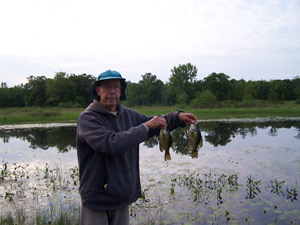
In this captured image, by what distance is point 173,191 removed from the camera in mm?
7508

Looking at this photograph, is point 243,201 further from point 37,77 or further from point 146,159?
point 37,77

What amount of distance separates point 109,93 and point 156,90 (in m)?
75.4

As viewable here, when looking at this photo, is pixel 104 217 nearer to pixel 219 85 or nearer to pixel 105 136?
pixel 105 136

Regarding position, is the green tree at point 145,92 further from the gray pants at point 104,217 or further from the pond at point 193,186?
the gray pants at point 104,217

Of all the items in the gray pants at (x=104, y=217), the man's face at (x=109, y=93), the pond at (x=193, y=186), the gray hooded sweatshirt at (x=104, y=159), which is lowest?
the pond at (x=193, y=186)

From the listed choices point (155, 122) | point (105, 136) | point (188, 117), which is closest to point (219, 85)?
point (188, 117)

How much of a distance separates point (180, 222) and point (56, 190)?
3738mm

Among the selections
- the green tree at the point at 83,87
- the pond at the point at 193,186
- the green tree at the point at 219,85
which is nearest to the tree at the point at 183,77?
the green tree at the point at 219,85

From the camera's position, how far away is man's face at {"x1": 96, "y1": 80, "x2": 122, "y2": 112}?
3.27 m

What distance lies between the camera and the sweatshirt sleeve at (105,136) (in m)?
2.91

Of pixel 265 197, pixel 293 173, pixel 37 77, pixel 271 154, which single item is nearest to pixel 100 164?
pixel 265 197

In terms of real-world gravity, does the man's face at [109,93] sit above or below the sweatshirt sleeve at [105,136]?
above

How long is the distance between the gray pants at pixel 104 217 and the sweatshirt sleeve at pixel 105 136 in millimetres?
706

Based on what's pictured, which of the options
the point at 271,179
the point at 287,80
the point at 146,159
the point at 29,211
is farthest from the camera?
the point at 287,80
